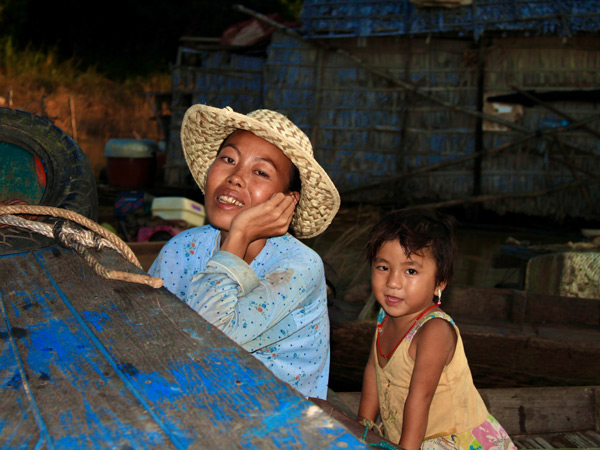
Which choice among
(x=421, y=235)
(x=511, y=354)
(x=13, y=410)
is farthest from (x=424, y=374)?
(x=511, y=354)

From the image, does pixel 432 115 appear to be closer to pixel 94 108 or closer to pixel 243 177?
pixel 243 177

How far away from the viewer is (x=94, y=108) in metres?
17.2

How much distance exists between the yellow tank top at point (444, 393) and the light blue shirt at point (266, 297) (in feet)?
0.99

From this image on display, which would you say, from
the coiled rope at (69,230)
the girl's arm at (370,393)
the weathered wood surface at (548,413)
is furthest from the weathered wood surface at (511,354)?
the coiled rope at (69,230)

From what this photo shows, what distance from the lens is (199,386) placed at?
2.82ft

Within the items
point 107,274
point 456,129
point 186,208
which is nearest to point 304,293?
point 107,274

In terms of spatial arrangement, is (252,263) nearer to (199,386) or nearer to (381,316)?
(381,316)

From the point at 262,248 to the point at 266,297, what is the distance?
1.31ft

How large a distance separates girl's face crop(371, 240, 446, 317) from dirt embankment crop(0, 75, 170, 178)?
1367 centimetres

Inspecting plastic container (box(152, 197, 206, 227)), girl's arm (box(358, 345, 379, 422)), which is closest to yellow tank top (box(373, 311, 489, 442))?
girl's arm (box(358, 345, 379, 422))

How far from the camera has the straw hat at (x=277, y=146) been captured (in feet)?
6.03

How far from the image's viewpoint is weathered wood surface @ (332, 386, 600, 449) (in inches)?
119

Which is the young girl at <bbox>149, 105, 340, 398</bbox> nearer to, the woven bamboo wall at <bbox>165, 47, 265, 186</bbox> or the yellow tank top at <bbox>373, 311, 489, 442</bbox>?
the yellow tank top at <bbox>373, 311, 489, 442</bbox>

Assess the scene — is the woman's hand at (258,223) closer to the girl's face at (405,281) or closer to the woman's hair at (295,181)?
the woman's hair at (295,181)
